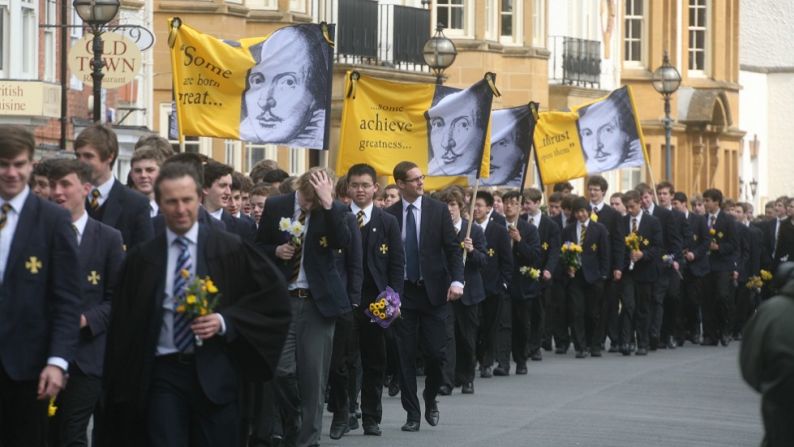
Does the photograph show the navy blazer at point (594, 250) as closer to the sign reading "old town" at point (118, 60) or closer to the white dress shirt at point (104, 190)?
the sign reading "old town" at point (118, 60)

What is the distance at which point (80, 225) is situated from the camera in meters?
11.4

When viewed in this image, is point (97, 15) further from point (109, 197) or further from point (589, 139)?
point (109, 197)

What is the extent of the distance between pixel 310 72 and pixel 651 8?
1658 inches

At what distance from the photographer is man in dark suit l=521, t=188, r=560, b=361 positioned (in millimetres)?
25859

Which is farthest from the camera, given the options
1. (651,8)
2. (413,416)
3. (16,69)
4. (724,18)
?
(724,18)

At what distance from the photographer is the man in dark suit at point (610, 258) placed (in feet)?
91.7

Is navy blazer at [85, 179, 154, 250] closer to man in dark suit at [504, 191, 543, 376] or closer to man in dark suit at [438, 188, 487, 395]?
man in dark suit at [438, 188, 487, 395]

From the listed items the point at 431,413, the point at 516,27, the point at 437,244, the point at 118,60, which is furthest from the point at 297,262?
the point at 516,27

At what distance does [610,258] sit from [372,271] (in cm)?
1162

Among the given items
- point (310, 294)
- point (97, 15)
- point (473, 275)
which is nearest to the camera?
point (310, 294)

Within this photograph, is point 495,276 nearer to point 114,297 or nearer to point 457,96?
point 457,96

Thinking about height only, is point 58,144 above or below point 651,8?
below

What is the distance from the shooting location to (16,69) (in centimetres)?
3100

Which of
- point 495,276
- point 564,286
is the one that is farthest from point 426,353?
point 564,286
